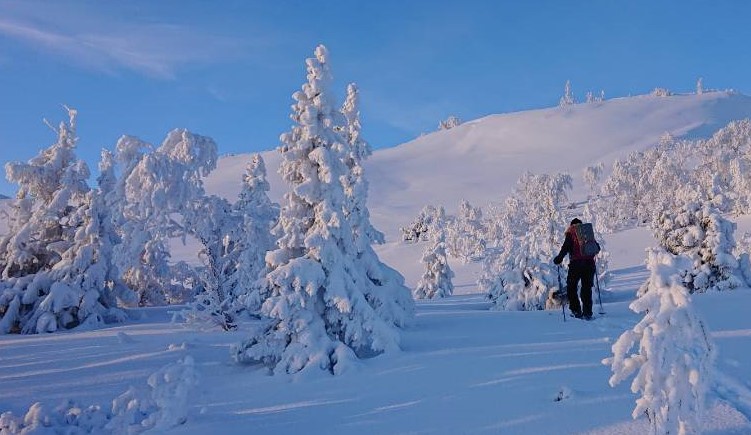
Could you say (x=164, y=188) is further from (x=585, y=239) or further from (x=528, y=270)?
(x=528, y=270)

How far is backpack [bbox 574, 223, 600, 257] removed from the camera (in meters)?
9.51

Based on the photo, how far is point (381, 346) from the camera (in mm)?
7586

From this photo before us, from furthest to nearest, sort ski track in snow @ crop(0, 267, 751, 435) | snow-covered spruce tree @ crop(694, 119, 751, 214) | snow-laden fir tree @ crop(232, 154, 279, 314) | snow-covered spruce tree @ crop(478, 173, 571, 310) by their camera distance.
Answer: snow-covered spruce tree @ crop(694, 119, 751, 214) < snow-covered spruce tree @ crop(478, 173, 571, 310) < snow-laden fir tree @ crop(232, 154, 279, 314) < ski track in snow @ crop(0, 267, 751, 435)

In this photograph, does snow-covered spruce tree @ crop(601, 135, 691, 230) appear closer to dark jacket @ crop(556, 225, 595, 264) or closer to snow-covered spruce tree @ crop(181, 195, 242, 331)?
snow-covered spruce tree @ crop(181, 195, 242, 331)

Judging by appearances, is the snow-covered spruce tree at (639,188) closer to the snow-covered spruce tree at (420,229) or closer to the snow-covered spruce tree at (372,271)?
the snow-covered spruce tree at (420,229)

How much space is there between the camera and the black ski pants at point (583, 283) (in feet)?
30.9

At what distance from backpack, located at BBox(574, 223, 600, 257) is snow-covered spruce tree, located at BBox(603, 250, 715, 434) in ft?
22.5

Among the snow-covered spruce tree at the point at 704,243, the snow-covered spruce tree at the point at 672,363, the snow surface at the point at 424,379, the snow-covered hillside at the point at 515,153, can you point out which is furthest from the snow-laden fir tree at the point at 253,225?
the snow-covered hillside at the point at 515,153

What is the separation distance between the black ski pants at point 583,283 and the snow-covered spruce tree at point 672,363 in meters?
6.78

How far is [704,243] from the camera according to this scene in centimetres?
1507

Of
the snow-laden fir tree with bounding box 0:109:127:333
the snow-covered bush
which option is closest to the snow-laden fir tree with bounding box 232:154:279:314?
the snow-laden fir tree with bounding box 0:109:127:333

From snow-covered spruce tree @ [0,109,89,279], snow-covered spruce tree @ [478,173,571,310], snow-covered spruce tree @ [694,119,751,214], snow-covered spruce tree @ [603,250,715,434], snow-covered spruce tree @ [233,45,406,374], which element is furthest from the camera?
snow-covered spruce tree @ [694,119,751,214]

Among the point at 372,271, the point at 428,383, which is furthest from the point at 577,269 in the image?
the point at 428,383

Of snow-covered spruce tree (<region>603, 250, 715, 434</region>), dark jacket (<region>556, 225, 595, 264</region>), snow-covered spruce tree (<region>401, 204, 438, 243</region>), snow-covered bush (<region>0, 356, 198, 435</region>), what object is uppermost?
snow-covered spruce tree (<region>401, 204, 438, 243</region>)
